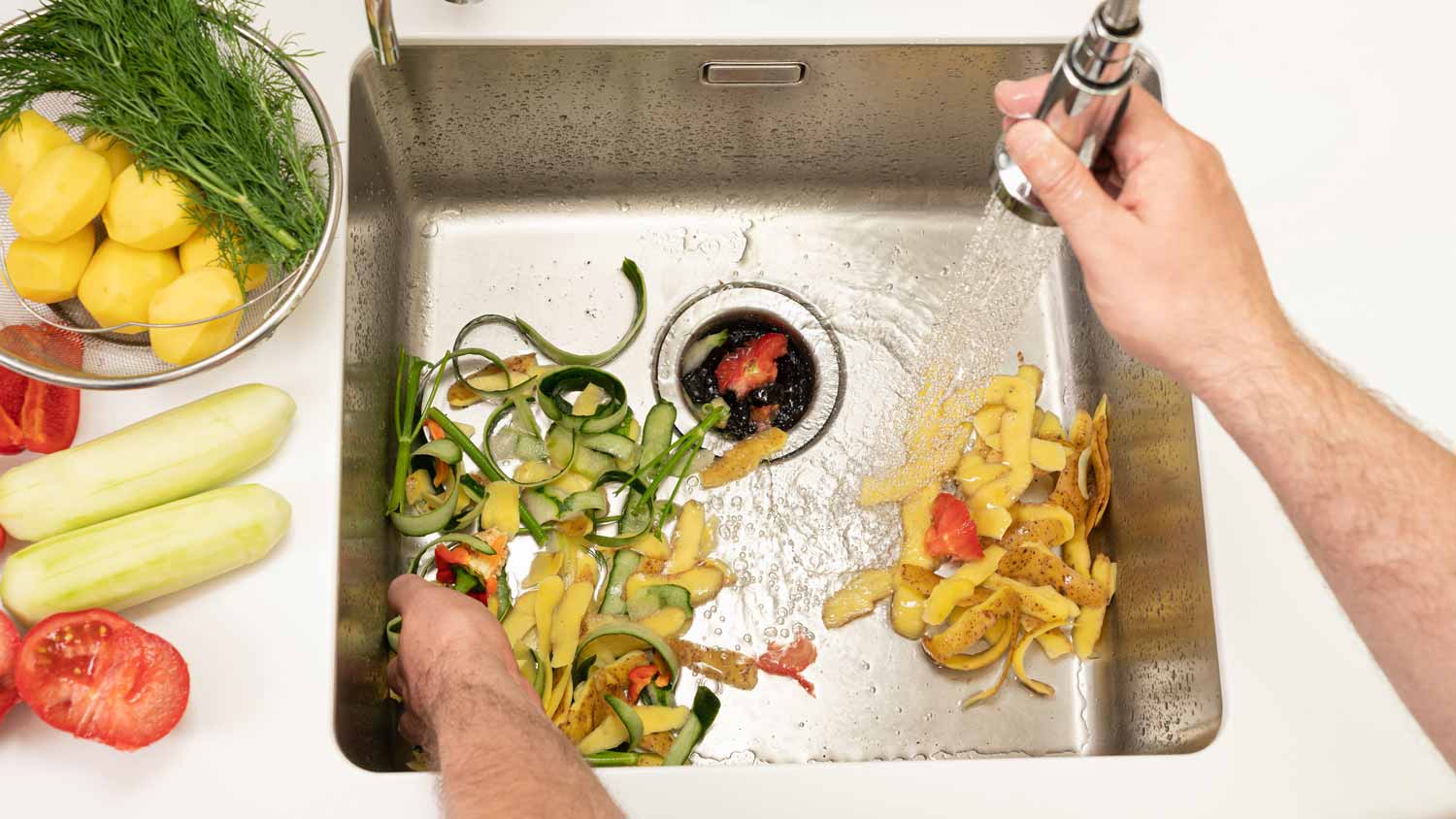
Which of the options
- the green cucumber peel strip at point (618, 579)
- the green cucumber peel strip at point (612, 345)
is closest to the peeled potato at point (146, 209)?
the green cucumber peel strip at point (612, 345)

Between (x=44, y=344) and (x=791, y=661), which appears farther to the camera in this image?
(x=791, y=661)

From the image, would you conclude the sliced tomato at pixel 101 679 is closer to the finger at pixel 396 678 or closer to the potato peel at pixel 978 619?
the finger at pixel 396 678

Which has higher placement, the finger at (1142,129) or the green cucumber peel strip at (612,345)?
the finger at (1142,129)

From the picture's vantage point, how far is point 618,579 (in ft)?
3.52

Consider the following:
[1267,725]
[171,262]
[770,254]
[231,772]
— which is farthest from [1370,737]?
[171,262]

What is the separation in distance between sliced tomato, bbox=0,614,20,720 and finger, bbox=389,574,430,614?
0.29 metres

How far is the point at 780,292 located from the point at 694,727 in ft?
1.62

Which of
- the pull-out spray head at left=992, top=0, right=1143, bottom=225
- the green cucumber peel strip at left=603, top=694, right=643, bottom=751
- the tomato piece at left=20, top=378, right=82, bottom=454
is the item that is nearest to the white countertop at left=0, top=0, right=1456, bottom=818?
the tomato piece at left=20, top=378, right=82, bottom=454

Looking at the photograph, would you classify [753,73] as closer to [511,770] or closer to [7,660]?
[511,770]

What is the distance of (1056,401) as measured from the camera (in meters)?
1.19

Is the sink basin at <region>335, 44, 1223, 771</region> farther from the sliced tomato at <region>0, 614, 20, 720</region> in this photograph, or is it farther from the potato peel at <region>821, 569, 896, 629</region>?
the sliced tomato at <region>0, 614, 20, 720</region>

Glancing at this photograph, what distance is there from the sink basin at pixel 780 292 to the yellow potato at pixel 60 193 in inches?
8.7

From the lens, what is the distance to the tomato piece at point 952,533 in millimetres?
1071

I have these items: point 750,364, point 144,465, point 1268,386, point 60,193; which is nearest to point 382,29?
point 60,193
